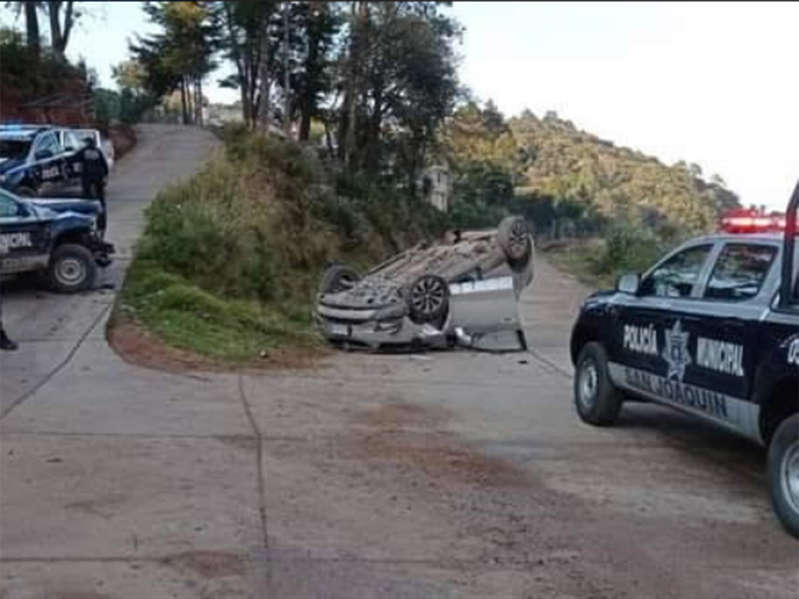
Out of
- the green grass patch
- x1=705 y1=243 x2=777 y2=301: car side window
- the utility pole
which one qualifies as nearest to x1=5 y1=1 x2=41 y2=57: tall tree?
the utility pole

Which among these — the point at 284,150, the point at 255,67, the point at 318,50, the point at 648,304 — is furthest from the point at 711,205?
the point at 255,67

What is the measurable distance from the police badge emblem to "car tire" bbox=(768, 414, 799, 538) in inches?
56.8

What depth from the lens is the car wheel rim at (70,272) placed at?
17.3 meters

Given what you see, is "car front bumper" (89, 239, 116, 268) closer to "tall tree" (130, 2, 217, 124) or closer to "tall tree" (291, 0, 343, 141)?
"tall tree" (291, 0, 343, 141)

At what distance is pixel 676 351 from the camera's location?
27.7 ft

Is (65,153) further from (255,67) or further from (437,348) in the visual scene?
(255,67)

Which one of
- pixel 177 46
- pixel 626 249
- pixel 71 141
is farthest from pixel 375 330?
pixel 177 46

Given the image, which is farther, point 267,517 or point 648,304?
point 648,304

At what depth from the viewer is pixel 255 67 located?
55938mm

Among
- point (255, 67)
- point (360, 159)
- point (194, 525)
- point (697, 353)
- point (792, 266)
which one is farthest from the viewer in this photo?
point (255, 67)

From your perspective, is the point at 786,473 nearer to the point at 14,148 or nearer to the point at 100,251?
the point at 100,251

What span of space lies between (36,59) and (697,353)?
117ft

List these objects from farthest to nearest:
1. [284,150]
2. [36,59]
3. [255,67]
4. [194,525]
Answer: [255,67] < [36,59] < [284,150] < [194,525]

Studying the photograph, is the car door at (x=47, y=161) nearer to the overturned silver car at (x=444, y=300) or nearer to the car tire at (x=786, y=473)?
the overturned silver car at (x=444, y=300)
